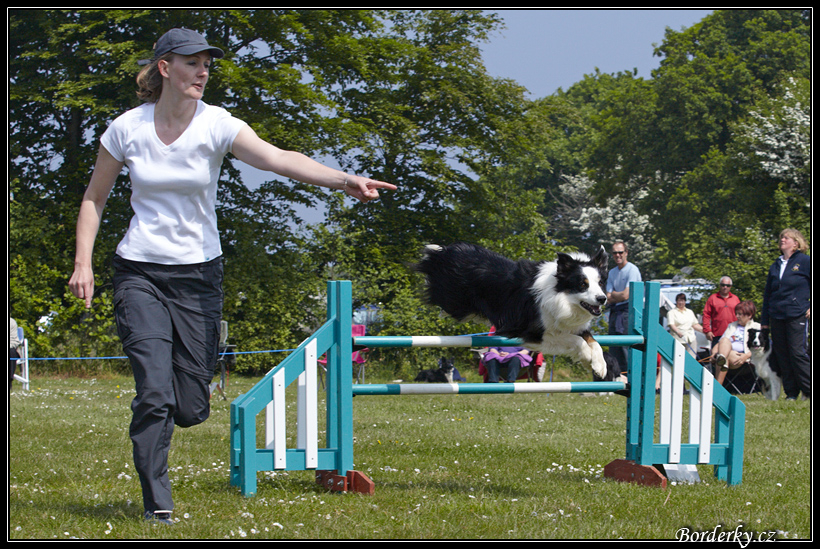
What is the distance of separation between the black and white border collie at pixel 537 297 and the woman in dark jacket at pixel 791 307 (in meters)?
5.02

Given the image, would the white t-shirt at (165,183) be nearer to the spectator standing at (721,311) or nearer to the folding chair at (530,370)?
the folding chair at (530,370)

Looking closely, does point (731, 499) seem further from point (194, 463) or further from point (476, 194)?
point (476, 194)

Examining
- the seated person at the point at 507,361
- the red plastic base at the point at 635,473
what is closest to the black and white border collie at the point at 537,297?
the red plastic base at the point at 635,473

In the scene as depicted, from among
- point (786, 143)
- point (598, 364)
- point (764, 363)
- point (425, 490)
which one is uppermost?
point (786, 143)

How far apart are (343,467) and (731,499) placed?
6.71 ft

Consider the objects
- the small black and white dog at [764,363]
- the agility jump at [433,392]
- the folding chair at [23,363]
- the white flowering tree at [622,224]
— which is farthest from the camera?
the white flowering tree at [622,224]

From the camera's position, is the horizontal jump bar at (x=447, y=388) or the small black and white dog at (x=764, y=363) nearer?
the horizontal jump bar at (x=447, y=388)

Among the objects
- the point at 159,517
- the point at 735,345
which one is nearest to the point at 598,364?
the point at 159,517

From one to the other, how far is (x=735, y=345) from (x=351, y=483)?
27.7ft

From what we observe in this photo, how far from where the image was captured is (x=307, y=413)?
13.3 ft

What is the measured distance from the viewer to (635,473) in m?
4.48

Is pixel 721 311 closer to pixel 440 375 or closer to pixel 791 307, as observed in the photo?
pixel 791 307

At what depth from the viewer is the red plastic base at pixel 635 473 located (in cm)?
435

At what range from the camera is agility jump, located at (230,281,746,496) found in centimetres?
397
